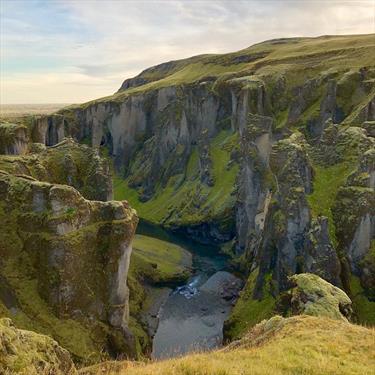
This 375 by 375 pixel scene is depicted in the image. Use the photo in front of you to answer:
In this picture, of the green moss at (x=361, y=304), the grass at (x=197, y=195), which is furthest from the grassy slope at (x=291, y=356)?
the grass at (x=197, y=195)

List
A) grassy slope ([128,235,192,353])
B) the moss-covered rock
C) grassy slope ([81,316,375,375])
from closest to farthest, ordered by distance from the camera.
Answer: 1. grassy slope ([81,316,375,375])
2. grassy slope ([128,235,192,353])
3. the moss-covered rock

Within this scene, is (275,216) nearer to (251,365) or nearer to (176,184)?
(251,365)

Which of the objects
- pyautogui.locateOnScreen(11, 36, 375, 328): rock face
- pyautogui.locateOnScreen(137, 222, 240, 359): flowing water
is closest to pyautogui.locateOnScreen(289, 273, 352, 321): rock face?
pyautogui.locateOnScreen(137, 222, 240, 359): flowing water

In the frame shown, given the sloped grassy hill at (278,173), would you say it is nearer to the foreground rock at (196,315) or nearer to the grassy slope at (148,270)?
the foreground rock at (196,315)

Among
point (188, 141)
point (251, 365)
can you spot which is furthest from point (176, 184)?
point (251, 365)

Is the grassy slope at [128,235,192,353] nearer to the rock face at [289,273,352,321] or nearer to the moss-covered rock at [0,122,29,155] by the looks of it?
the rock face at [289,273,352,321]

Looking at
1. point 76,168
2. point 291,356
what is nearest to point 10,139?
point 76,168

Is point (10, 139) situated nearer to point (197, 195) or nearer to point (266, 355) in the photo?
point (197, 195)
